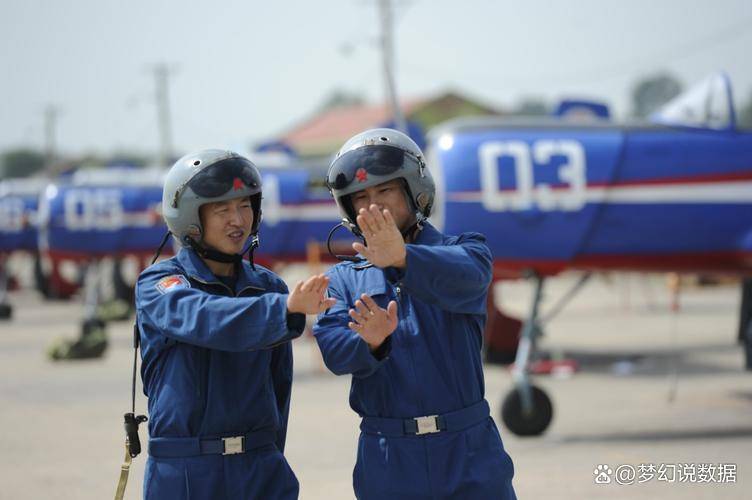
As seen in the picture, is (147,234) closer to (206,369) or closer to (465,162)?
(465,162)

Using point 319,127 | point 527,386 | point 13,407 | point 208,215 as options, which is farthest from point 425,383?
point 319,127

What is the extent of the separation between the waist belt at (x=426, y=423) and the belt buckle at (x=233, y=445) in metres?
0.44

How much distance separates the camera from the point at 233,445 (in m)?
3.75

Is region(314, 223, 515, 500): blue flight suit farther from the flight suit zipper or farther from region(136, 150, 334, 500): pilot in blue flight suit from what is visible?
region(136, 150, 334, 500): pilot in blue flight suit

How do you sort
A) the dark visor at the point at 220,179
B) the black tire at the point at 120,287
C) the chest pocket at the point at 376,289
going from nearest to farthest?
the chest pocket at the point at 376,289, the dark visor at the point at 220,179, the black tire at the point at 120,287

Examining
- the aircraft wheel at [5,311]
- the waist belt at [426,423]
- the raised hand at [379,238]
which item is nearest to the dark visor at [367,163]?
the raised hand at [379,238]

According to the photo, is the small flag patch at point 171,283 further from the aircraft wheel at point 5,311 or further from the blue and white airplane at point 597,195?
the aircraft wheel at point 5,311

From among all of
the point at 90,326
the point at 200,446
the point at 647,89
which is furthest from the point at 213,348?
the point at 647,89

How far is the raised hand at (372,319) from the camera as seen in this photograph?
3.40 m

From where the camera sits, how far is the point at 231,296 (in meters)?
3.93

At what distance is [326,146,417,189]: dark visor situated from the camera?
12.3 feet

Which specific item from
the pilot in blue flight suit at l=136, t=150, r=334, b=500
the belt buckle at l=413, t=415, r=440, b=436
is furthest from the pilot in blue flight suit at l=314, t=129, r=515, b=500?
the pilot in blue flight suit at l=136, t=150, r=334, b=500

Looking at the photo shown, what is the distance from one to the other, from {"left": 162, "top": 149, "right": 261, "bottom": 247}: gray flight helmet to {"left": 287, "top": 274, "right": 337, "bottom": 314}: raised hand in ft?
2.31

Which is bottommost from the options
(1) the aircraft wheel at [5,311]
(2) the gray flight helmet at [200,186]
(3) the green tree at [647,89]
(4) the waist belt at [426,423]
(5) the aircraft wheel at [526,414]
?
(1) the aircraft wheel at [5,311]
